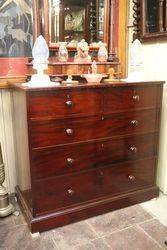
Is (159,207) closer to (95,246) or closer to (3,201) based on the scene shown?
(95,246)

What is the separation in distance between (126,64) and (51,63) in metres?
0.77

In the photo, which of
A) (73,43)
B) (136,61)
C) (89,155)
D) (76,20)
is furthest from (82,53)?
(89,155)

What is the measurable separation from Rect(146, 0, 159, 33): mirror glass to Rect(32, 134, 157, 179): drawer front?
913 millimetres

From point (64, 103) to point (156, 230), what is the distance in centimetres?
116

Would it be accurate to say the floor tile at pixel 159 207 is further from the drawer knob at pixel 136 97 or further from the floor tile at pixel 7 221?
the floor tile at pixel 7 221

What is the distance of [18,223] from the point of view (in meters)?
2.12

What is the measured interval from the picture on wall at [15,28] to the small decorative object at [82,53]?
0.40 meters

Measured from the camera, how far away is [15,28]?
2166 millimetres

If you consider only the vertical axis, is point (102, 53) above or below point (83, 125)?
above

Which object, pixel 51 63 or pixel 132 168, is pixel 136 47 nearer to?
pixel 51 63

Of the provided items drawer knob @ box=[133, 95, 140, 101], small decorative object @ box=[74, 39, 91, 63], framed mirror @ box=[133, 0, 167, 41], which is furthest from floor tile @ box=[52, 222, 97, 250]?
framed mirror @ box=[133, 0, 167, 41]

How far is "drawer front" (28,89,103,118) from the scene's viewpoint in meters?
1.78

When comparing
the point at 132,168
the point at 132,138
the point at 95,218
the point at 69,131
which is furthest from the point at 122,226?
the point at 69,131

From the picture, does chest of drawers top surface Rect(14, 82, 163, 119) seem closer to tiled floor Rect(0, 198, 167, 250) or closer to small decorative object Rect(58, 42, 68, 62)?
small decorative object Rect(58, 42, 68, 62)
